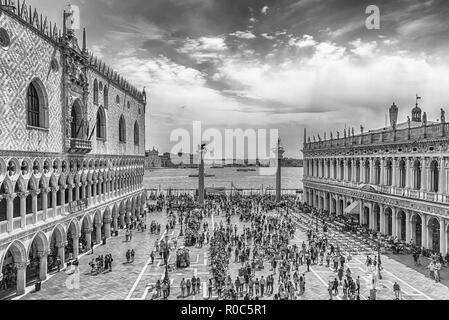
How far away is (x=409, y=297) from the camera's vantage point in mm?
18844

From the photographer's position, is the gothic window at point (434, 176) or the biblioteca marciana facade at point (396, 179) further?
the gothic window at point (434, 176)

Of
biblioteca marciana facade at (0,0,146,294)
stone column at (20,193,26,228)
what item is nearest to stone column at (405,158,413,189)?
biblioteca marciana facade at (0,0,146,294)

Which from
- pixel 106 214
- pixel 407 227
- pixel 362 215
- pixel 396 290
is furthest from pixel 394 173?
pixel 106 214

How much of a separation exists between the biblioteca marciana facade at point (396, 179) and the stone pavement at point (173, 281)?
167 inches

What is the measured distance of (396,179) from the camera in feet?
105

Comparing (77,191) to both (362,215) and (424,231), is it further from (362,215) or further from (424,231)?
(362,215)

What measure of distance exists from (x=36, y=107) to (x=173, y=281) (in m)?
12.3

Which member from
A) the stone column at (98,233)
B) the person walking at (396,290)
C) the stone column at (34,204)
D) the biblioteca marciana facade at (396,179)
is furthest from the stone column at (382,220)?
the stone column at (34,204)

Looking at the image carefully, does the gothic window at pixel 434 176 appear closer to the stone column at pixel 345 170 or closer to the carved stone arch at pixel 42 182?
the stone column at pixel 345 170

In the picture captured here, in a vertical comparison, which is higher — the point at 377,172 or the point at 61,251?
the point at 377,172

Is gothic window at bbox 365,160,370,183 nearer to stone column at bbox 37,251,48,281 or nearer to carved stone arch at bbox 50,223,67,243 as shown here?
carved stone arch at bbox 50,223,67,243

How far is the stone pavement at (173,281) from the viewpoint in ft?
63.3

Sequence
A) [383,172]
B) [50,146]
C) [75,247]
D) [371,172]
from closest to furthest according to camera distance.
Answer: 1. [50,146]
2. [75,247]
3. [383,172]
4. [371,172]
